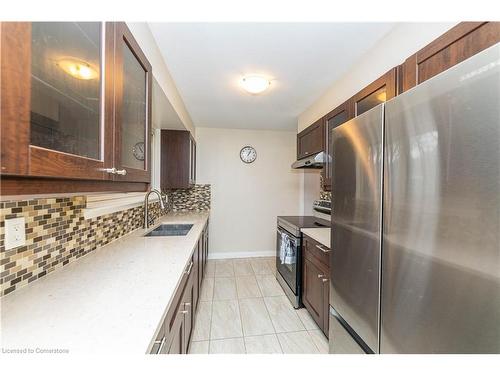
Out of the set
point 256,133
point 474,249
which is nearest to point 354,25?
point 474,249

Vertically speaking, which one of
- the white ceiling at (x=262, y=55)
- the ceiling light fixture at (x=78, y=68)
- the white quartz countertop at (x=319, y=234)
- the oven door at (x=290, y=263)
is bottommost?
the oven door at (x=290, y=263)

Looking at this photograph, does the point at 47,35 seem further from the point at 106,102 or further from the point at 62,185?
the point at 62,185

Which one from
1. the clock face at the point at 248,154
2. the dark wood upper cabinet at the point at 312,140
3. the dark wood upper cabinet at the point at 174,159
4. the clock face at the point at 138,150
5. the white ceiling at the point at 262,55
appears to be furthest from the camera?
the clock face at the point at 248,154

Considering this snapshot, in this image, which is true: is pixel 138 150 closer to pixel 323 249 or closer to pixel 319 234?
pixel 323 249

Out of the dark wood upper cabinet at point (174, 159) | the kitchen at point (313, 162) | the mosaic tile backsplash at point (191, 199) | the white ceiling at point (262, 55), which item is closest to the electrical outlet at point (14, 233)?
the kitchen at point (313, 162)

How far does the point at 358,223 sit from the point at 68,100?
4.27 ft

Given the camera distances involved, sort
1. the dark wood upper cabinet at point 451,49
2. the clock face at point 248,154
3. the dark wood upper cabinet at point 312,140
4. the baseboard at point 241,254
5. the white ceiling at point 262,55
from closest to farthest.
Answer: the dark wood upper cabinet at point 451,49 → the white ceiling at point 262,55 → the dark wood upper cabinet at point 312,140 → the baseboard at point 241,254 → the clock face at point 248,154

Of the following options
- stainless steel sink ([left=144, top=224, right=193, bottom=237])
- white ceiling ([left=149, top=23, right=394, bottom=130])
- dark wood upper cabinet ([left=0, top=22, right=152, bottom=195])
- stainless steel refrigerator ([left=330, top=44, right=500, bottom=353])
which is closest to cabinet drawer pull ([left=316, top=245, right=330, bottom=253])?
stainless steel refrigerator ([left=330, top=44, right=500, bottom=353])

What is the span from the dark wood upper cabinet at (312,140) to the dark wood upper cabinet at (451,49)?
1.10 m

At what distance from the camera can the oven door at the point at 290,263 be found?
2355mm

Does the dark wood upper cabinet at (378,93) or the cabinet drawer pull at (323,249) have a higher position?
the dark wood upper cabinet at (378,93)

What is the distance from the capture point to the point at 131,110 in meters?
1.11

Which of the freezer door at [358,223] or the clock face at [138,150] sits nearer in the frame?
the freezer door at [358,223]

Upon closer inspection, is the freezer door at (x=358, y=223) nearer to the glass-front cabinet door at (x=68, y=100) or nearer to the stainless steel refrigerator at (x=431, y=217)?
the stainless steel refrigerator at (x=431, y=217)
